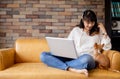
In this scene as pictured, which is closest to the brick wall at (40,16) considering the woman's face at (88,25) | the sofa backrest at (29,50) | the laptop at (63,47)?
the sofa backrest at (29,50)

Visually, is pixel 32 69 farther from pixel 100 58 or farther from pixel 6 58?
pixel 100 58

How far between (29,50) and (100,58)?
94cm

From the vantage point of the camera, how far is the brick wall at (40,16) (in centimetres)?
328

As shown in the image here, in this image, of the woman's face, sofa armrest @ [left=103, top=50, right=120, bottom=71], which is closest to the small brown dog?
sofa armrest @ [left=103, top=50, right=120, bottom=71]

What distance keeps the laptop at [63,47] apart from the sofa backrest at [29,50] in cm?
38

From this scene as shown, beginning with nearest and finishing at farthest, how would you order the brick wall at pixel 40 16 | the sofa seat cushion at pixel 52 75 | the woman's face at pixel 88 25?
1. the sofa seat cushion at pixel 52 75
2. the woman's face at pixel 88 25
3. the brick wall at pixel 40 16

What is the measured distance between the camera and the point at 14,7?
3275mm

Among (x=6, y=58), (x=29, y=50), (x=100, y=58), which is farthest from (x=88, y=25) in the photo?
(x=6, y=58)

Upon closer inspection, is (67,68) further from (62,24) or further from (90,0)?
(90,0)

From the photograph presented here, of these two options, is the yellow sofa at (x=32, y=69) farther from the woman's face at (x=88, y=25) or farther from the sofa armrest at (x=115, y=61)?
the woman's face at (x=88, y=25)

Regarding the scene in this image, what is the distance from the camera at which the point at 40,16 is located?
129 inches

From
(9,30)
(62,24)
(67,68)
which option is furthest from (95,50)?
(9,30)

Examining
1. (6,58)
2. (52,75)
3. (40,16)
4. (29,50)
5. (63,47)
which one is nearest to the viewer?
(52,75)

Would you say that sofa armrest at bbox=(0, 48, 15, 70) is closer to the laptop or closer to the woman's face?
the laptop
